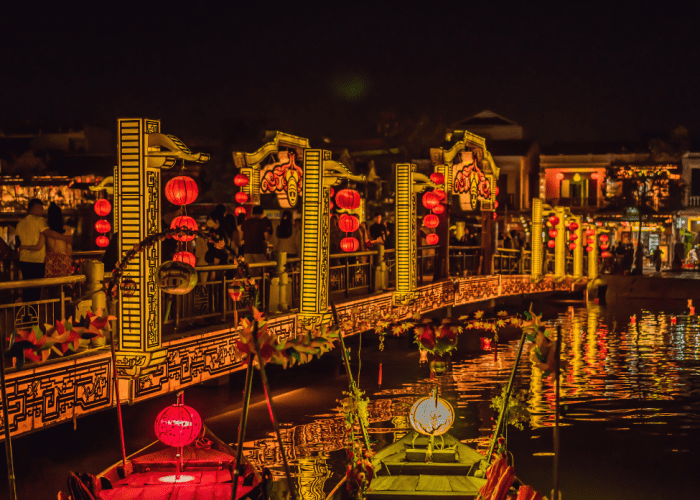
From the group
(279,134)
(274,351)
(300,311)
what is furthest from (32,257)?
(274,351)

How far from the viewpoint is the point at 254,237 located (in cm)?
1380

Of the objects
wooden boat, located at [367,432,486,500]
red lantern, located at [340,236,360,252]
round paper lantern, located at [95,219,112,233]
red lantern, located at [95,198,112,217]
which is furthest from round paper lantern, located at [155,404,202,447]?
red lantern, located at [95,198,112,217]

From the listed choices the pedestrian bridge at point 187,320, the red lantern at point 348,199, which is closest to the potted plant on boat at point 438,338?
the pedestrian bridge at point 187,320

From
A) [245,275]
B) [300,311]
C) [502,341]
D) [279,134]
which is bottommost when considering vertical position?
[502,341]

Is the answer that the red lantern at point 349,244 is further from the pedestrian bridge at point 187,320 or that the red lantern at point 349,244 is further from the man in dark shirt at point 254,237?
the man in dark shirt at point 254,237

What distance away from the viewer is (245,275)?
27.3ft

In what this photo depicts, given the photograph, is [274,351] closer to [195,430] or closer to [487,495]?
[487,495]

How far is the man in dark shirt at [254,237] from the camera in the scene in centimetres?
1371

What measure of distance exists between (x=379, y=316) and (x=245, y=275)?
28.4 ft

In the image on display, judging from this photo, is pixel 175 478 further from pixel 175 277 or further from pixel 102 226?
pixel 102 226

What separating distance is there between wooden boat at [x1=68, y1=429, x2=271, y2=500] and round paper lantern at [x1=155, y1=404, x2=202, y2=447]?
0.14m

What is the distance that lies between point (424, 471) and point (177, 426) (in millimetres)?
2088

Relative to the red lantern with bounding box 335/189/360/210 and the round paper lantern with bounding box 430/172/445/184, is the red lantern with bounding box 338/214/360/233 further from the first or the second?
the round paper lantern with bounding box 430/172/445/184

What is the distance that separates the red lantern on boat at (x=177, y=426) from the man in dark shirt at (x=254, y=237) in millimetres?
6678
